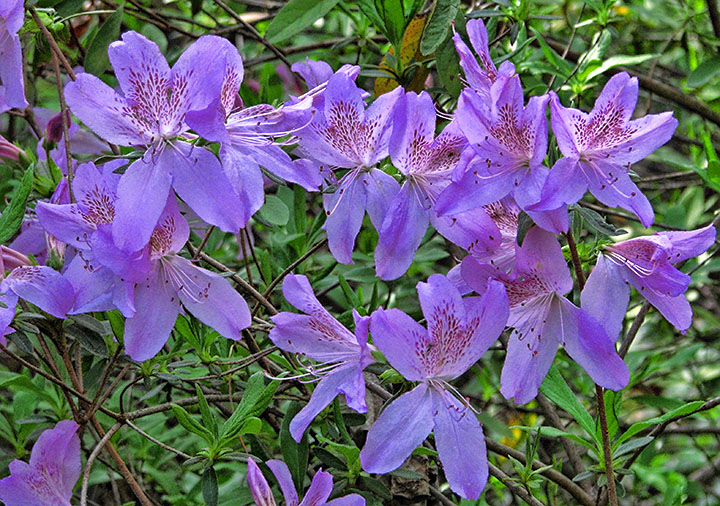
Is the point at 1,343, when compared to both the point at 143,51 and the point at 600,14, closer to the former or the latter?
the point at 143,51

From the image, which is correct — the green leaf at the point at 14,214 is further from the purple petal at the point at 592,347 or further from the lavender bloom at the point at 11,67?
the purple petal at the point at 592,347

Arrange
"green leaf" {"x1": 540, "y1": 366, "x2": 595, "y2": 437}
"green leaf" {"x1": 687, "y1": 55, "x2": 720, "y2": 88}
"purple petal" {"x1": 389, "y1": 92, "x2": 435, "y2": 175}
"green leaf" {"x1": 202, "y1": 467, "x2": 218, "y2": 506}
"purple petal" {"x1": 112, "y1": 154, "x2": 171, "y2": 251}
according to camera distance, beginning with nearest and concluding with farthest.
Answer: "purple petal" {"x1": 112, "y1": 154, "x2": 171, "y2": 251}, "purple petal" {"x1": 389, "y1": 92, "x2": 435, "y2": 175}, "green leaf" {"x1": 202, "y1": 467, "x2": 218, "y2": 506}, "green leaf" {"x1": 540, "y1": 366, "x2": 595, "y2": 437}, "green leaf" {"x1": 687, "y1": 55, "x2": 720, "y2": 88}

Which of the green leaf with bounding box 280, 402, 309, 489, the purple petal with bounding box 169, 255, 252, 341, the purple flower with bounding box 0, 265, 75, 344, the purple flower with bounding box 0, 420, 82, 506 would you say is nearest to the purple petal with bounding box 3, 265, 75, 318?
the purple flower with bounding box 0, 265, 75, 344

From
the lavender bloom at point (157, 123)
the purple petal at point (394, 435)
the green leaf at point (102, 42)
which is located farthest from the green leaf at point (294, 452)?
the green leaf at point (102, 42)

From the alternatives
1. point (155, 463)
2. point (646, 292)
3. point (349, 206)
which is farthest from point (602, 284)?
point (155, 463)

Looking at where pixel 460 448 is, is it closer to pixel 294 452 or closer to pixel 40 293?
pixel 294 452

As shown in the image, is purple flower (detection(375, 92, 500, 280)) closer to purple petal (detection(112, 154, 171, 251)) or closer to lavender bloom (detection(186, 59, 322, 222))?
lavender bloom (detection(186, 59, 322, 222))
